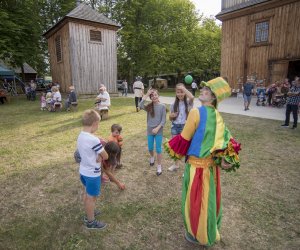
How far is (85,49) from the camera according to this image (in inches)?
757

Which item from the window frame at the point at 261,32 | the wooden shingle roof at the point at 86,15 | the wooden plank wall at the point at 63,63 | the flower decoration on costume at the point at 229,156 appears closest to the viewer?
the flower decoration on costume at the point at 229,156

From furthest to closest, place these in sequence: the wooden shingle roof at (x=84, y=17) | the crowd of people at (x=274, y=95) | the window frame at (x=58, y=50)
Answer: the window frame at (x=58, y=50), the wooden shingle roof at (x=84, y=17), the crowd of people at (x=274, y=95)

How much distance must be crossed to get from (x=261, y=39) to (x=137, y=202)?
17.9 meters

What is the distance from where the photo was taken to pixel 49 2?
30.2 metres

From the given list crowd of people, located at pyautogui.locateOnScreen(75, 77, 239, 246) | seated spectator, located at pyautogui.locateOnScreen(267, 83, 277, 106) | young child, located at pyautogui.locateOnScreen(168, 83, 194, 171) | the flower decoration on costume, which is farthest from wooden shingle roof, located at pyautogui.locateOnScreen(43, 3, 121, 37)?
the flower decoration on costume

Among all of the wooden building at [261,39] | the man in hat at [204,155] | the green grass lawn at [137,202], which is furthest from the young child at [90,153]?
the wooden building at [261,39]

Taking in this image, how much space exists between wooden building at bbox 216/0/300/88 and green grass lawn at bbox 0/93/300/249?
11.6 metres

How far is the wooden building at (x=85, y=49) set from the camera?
735 inches

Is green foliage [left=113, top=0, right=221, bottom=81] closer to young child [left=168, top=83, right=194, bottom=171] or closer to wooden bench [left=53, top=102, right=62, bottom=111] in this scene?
wooden bench [left=53, top=102, right=62, bottom=111]

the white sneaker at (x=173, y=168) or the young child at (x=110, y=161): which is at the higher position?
the young child at (x=110, y=161)

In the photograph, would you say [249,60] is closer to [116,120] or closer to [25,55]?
[116,120]

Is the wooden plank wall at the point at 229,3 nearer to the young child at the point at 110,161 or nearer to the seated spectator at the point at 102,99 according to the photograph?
the seated spectator at the point at 102,99

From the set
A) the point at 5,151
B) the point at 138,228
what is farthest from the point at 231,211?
the point at 5,151

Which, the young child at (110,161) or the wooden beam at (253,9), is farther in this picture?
the wooden beam at (253,9)
